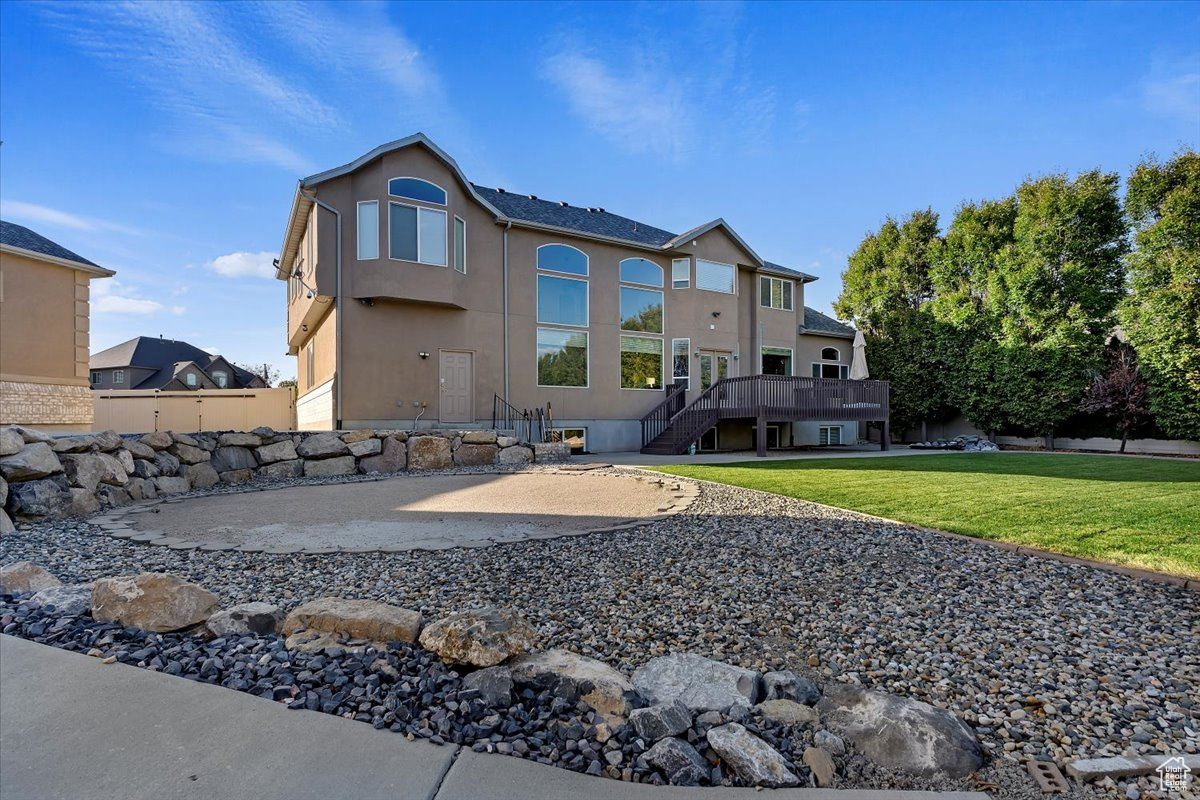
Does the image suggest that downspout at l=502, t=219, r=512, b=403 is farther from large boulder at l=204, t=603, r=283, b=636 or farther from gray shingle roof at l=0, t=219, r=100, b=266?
large boulder at l=204, t=603, r=283, b=636

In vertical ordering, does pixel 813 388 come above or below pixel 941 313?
below

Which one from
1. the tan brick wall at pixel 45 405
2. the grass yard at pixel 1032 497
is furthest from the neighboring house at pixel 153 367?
the grass yard at pixel 1032 497

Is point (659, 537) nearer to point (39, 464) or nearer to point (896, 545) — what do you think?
point (896, 545)

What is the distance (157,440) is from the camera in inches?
338

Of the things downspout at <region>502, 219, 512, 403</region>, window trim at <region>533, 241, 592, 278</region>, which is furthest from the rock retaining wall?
→ window trim at <region>533, 241, 592, 278</region>

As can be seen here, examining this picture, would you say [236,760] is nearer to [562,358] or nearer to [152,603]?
[152,603]

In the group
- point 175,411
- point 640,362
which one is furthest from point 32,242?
point 640,362

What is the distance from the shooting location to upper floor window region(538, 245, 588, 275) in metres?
15.7

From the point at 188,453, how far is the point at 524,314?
837 centimetres

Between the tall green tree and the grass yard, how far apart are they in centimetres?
538

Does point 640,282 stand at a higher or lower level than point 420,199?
lower

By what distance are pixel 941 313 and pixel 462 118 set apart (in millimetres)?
17553

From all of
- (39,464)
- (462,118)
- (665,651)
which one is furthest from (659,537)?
(462,118)

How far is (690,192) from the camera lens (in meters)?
18.1
